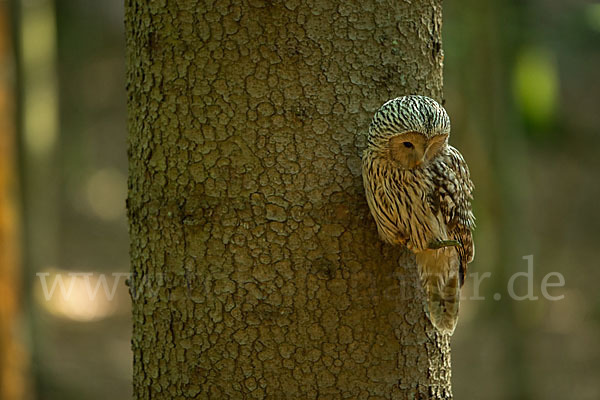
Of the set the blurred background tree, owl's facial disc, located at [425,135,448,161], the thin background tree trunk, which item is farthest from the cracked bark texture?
the thin background tree trunk

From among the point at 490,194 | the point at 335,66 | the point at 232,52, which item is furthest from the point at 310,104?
the point at 490,194

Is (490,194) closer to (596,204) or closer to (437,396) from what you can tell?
(437,396)

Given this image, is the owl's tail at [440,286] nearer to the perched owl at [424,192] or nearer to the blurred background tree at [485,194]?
the perched owl at [424,192]

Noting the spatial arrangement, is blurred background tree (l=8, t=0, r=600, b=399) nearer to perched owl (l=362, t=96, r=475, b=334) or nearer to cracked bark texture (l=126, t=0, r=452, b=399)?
perched owl (l=362, t=96, r=475, b=334)

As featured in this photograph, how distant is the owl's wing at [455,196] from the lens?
2.21 m

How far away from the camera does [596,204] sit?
1384 centimetres

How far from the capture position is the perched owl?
204 centimetres

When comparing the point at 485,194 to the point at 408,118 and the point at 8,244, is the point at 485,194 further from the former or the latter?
the point at 408,118

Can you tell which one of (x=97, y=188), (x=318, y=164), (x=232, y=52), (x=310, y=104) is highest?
(x=97, y=188)

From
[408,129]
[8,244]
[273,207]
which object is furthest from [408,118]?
[8,244]

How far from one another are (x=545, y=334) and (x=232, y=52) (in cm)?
972

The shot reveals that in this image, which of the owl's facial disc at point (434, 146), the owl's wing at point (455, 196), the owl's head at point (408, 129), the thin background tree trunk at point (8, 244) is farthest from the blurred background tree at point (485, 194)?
the owl's head at point (408, 129)

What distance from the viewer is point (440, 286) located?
2.27 meters

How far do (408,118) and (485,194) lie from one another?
16.4 ft
